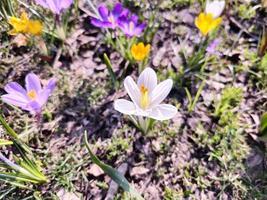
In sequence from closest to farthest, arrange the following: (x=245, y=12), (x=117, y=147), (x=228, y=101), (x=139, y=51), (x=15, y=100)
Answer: (x=15, y=100), (x=139, y=51), (x=117, y=147), (x=228, y=101), (x=245, y=12)

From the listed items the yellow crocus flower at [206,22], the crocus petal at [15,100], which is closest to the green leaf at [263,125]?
the yellow crocus flower at [206,22]

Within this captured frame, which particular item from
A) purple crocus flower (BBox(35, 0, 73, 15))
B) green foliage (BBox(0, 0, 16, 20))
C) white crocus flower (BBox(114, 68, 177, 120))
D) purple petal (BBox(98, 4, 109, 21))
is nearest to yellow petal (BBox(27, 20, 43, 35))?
purple crocus flower (BBox(35, 0, 73, 15))

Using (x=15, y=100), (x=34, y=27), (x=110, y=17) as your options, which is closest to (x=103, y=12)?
(x=110, y=17)

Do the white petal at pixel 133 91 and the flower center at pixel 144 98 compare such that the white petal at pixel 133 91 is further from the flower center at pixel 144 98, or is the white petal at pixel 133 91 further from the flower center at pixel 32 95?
the flower center at pixel 32 95

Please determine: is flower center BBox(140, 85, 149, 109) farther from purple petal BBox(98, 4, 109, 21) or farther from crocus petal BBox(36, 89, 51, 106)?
purple petal BBox(98, 4, 109, 21)

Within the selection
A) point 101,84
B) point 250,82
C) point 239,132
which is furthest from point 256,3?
point 101,84

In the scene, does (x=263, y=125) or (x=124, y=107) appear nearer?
(x=124, y=107)

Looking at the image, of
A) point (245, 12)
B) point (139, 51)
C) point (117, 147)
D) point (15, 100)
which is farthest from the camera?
point (245, 12)

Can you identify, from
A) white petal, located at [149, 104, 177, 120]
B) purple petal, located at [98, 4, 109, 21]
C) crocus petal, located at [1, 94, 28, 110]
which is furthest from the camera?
purple petal, located at [98, 4, 109, 21]

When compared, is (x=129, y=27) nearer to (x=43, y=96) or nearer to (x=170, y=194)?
(x=43, y=96)
